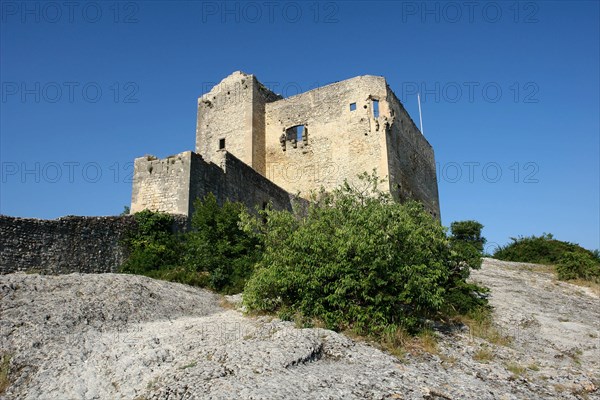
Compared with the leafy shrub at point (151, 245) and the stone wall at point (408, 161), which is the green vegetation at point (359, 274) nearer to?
the leafy shrub at point (151, 245)

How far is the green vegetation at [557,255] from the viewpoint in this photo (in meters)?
20.0

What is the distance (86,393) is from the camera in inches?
254

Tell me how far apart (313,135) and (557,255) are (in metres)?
13.5

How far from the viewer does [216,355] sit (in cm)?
736

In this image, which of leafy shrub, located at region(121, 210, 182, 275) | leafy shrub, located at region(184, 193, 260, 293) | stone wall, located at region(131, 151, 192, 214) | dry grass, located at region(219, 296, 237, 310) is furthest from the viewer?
stone wall, located at region(131, 151, 192, 214)

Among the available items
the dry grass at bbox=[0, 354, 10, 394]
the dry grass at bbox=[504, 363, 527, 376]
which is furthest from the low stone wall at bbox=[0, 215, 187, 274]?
the dry grass at bbox=[504, 363, 527, 376]

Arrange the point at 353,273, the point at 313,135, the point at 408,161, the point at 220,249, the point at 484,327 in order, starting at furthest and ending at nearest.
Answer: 1. the point at 408,161
2. the point at 313,135
3. the point at 220,249
4. the point at 484,327
5. the point at 353,273

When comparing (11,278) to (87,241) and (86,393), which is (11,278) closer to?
(87,241)

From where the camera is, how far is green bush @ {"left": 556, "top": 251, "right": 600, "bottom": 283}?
19.7m

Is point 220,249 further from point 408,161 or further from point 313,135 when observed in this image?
point 408,161

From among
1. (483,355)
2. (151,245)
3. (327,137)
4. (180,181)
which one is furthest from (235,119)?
(483,355)

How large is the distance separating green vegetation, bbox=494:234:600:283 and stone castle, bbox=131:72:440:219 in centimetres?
562

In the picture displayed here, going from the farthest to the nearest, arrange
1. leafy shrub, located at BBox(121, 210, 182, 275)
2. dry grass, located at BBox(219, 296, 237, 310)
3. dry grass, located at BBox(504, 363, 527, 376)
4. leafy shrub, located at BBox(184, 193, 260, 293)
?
leafy shrub, located at BBox(121, 210, 182, 275), leafy shrub, located at BBox(184, 193, 260, 293), dry grass, located at BBox(219, 296, 237, 310), dry grass, located at BBox(504, 363, 527, 376)

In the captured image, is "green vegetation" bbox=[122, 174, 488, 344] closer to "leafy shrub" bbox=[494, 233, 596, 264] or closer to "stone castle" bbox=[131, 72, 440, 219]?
"stone castle" bbox=[131, 72, 440, 219]
